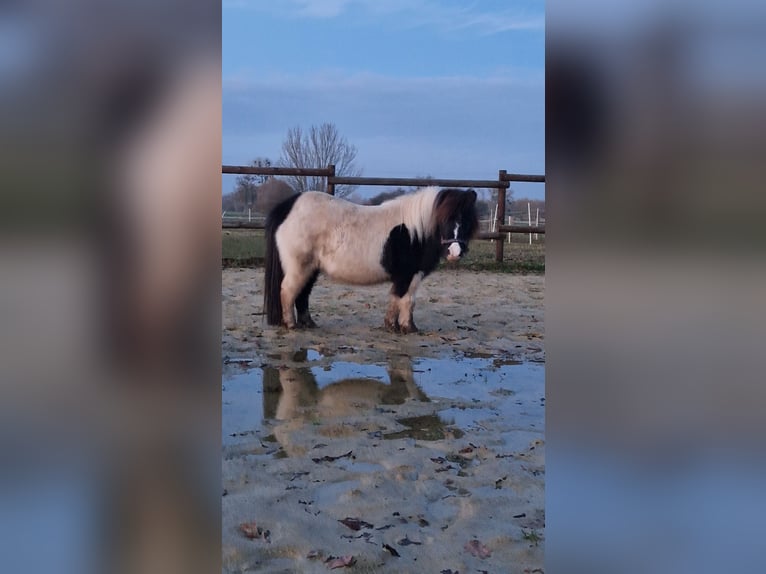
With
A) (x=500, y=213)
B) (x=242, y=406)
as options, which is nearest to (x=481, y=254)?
(x=500, y=213)

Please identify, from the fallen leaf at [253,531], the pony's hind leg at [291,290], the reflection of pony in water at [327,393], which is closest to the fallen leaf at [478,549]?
the fallen leaf at [253,531]

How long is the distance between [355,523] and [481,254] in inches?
358

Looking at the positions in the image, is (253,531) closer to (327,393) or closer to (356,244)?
(327,393)

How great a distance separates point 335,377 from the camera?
4203 millimetres

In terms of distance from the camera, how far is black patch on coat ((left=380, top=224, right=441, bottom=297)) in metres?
5.61

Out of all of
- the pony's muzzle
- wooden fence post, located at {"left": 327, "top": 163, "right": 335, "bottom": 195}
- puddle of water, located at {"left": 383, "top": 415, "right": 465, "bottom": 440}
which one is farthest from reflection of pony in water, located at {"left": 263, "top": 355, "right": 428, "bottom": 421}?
wooden fence post, located at {"left": 327, "top": 163, "right": 335, "bottom": 195}

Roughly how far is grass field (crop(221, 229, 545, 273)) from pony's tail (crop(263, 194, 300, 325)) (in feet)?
9.48

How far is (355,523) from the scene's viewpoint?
6.51 ft

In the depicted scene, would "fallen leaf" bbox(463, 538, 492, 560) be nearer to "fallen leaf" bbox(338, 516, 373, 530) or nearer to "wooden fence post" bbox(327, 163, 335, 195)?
"fallen leaf" bbox(338, 516, 373, 530)

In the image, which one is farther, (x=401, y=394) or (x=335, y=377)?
(x=335, y=377)
